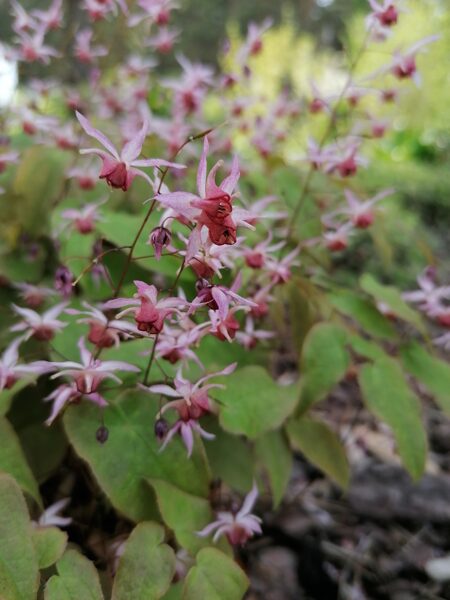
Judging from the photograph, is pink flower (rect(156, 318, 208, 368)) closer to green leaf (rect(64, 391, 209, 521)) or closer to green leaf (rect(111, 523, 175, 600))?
green leaf (rect(64, 391, 209, 521))

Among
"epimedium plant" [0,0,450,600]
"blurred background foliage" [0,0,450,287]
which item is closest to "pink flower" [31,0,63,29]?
"epimedium plant" [0,0,450,600]

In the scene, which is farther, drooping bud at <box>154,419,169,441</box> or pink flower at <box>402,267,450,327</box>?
pink flower at <box>402,267,450,327</box>

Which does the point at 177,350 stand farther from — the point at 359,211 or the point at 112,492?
the point at 359,211

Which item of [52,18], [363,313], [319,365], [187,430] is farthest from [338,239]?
[52,18]

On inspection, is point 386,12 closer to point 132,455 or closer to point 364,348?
point 364,348

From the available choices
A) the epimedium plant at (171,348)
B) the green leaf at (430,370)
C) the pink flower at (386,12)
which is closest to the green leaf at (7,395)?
the epimedium plant at (171,348)

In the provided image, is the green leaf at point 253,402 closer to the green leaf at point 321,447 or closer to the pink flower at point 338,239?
the green leaf at point 321,447
